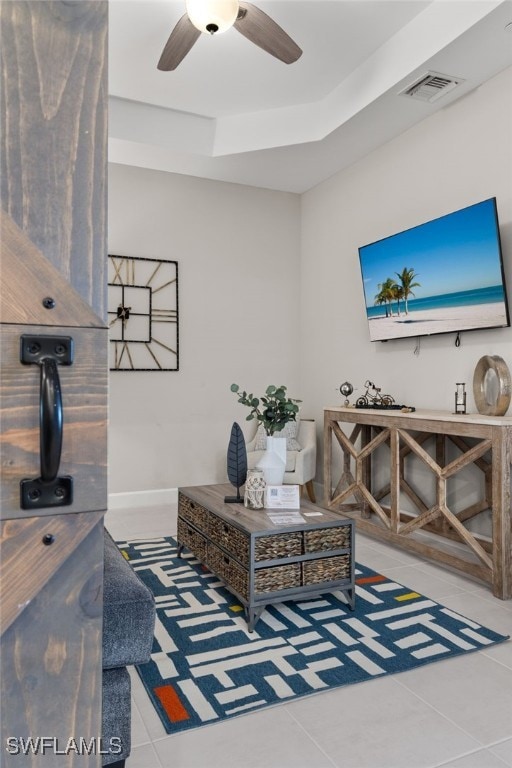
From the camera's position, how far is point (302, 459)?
4289mm

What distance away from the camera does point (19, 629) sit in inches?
30.9

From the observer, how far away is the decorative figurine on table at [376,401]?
3.60m

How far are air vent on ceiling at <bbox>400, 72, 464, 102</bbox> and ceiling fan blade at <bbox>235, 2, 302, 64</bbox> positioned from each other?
852 mm

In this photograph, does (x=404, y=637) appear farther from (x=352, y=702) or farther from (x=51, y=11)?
(x=51, y=11)

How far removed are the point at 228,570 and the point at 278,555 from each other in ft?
1.01

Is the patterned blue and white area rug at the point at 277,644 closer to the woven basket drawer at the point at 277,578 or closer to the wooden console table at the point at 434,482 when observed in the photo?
the woven basket drawer at the point at 277,578

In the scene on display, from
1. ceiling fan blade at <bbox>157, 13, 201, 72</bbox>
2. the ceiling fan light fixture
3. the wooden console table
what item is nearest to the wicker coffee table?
the wooden console table

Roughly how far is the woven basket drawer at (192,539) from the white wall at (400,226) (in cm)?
179

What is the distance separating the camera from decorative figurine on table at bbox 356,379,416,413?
360 centimetres

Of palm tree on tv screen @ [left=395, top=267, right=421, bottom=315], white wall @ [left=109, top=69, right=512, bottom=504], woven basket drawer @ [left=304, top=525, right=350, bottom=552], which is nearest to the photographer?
woven basket drawer @ [left=304, top=525, right=350, bottom=552]

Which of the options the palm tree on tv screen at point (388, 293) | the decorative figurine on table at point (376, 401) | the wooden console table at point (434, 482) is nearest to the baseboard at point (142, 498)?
the wooden console table at point (434, 482)

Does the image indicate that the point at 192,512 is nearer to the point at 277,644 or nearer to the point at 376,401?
the point at 277,644

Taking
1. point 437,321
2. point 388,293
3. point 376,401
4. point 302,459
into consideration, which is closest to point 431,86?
point 388,293

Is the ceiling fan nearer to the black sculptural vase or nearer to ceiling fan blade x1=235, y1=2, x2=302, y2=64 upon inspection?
ceiling fan blade x1=235, y1=2, x2=302, y2=64
